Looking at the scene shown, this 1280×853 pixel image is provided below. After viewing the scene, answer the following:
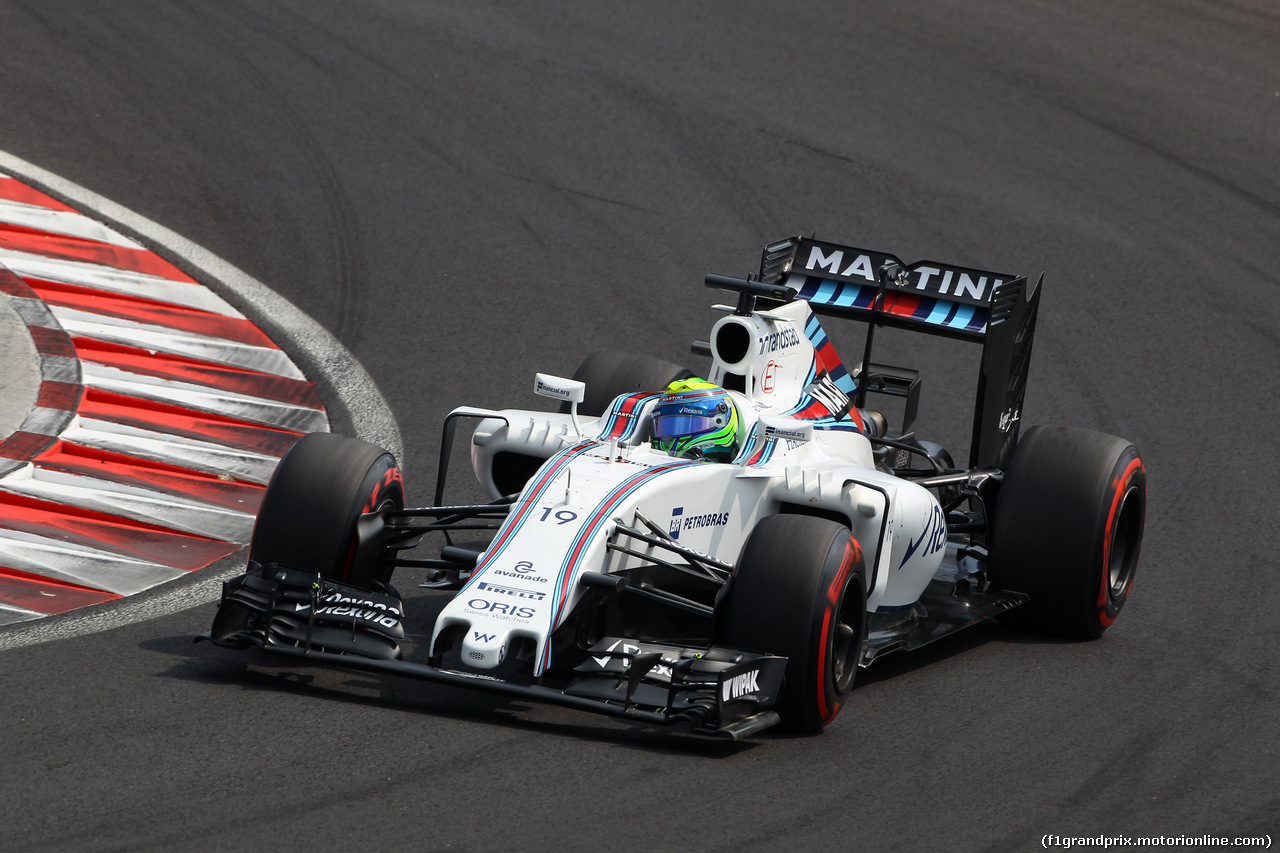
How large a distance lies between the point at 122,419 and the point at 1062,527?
18.1 feet

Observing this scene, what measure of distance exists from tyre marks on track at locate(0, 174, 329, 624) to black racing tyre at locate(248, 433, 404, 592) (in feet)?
3.55

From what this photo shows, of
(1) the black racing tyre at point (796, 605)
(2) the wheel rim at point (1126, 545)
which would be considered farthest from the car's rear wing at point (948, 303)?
(1) the black racing tyre at point (796, 605)

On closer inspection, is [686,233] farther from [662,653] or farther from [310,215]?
[662,653]

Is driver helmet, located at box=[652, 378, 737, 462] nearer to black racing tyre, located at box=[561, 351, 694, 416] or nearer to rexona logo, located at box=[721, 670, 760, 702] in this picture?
rexona logo, located at box=[721, 670, 760, 702]

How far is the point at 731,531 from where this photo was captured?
275 inches

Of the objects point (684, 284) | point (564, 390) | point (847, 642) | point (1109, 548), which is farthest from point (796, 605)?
point (684, 284)

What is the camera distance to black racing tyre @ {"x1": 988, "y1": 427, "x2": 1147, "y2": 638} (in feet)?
25.8

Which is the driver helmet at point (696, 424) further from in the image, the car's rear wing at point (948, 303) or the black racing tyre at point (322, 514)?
the black racing tyre at point (322, 514)

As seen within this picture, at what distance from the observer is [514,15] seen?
17.2 m

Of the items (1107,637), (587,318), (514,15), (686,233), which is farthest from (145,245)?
(1107,637)

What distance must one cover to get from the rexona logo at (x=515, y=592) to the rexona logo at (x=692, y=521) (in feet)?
2.76

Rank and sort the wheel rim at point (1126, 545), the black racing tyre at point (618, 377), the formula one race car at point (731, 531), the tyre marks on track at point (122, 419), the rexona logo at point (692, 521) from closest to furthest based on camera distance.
→ the formula one race car at point (731, 531), the rexona logo at point (692, 521), the tyre marks on track at point (122, 419), the wheel rim at point (1126, 545), the black racing tyre at point (618, 377)

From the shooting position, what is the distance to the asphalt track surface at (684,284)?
5527 millimetres

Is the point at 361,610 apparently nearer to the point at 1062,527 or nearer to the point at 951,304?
the point at 1062,527
